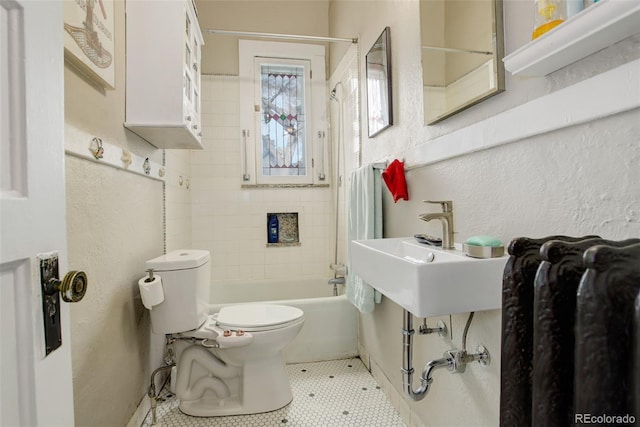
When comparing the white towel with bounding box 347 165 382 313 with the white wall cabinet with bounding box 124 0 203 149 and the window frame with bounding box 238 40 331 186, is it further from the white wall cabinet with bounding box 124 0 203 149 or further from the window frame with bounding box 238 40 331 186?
the window frame with bounding box 238 40 331 186

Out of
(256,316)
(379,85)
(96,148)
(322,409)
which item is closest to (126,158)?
(96,148)

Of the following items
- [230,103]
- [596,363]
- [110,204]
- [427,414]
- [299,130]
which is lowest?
[427,414]

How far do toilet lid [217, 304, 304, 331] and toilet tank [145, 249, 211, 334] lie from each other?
0.57ft

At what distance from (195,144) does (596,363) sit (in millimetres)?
1766

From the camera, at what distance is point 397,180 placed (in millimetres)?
1459

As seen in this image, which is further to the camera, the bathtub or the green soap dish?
the bathtub

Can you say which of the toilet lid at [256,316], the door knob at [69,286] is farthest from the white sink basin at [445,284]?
the toilet lid at [256,316]

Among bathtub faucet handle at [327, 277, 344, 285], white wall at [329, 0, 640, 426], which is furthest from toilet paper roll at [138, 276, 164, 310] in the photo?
bathtub faucet handle at [327, 277, 344, 285]

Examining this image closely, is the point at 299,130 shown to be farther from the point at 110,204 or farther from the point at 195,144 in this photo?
the point at 110,204

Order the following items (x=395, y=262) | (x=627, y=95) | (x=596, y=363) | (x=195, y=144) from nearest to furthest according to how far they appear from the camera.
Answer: (x=596, y=363), (x=627, y=95), (x=395, y=262), (x=195, y=144)

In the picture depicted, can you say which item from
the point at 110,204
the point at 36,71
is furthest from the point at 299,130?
the point at 36,71

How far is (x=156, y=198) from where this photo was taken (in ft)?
6.02

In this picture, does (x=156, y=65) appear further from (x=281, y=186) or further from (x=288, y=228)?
(x=288, y=228)

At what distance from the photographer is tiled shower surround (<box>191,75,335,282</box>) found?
9.33 feet
